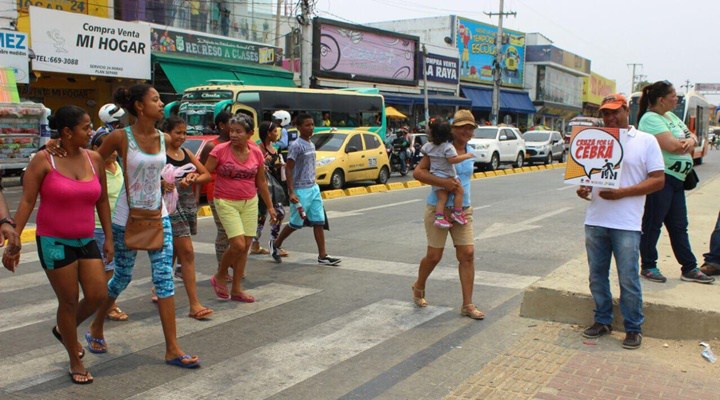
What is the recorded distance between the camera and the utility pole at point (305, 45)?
2885cm

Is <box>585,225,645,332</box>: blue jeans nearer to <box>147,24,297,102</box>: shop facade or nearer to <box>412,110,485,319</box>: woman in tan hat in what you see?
<box>412,110,485,319</box>: woman in tan hat

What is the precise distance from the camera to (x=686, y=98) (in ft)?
83.7

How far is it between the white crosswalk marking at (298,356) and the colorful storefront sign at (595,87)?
7117 centimetres

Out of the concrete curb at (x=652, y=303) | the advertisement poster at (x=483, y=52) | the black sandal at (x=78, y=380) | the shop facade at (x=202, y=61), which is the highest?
the advertisement poster at (x=483, y=52)

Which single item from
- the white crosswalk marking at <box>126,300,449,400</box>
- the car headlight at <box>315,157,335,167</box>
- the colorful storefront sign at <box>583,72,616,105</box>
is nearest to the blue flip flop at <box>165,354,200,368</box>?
the white crosswalk marking at <box>126,300,449,400</box>

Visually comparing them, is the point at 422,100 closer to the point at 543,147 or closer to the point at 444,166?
the point at 543,147

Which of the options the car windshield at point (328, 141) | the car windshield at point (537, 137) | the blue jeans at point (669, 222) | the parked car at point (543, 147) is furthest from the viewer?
the car windshield at point (537, 137)

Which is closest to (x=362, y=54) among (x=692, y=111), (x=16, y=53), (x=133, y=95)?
(x=692, y=111)

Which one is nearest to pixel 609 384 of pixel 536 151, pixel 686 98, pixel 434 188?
pixel 434 188

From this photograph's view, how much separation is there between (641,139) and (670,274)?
2.08 m

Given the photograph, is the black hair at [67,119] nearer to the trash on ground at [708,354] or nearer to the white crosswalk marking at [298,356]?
the white crosswalk marking at [298,356]

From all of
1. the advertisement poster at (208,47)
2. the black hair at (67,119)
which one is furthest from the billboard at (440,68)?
the black hair at (67,119)

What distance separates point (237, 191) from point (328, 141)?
11794mm

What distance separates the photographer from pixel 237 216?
20.4 ft
